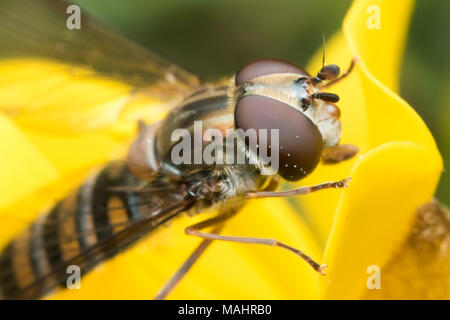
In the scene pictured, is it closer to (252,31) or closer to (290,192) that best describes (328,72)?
(290,192)

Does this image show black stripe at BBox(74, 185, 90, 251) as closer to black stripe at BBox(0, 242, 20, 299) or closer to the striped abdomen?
the striped abdomen

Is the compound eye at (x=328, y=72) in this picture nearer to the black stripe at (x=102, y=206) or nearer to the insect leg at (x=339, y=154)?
the insect leg at (x=339, y=154)

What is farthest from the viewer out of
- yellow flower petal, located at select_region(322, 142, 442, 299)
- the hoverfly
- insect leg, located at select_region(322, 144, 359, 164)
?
insect leg, located at select_region(322, 144, 359, 164)

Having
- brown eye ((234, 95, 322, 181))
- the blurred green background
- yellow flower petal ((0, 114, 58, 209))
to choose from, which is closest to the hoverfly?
brown eye ((234, 95, 322, 181))

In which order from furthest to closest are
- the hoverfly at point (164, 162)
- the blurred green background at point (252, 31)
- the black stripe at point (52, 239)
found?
the blurred green background at point (252, 31)
the black stripe at point (52, 239)
the hoverfly at point (164, 162)

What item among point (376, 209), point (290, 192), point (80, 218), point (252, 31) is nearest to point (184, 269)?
point (80, 218)

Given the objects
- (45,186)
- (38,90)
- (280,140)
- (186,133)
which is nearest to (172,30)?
(38,90)

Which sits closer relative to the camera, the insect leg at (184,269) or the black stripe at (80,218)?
the black stripe at (80,218)

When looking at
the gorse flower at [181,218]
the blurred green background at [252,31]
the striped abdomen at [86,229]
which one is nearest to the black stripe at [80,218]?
the striped abdomen at [86,229]
